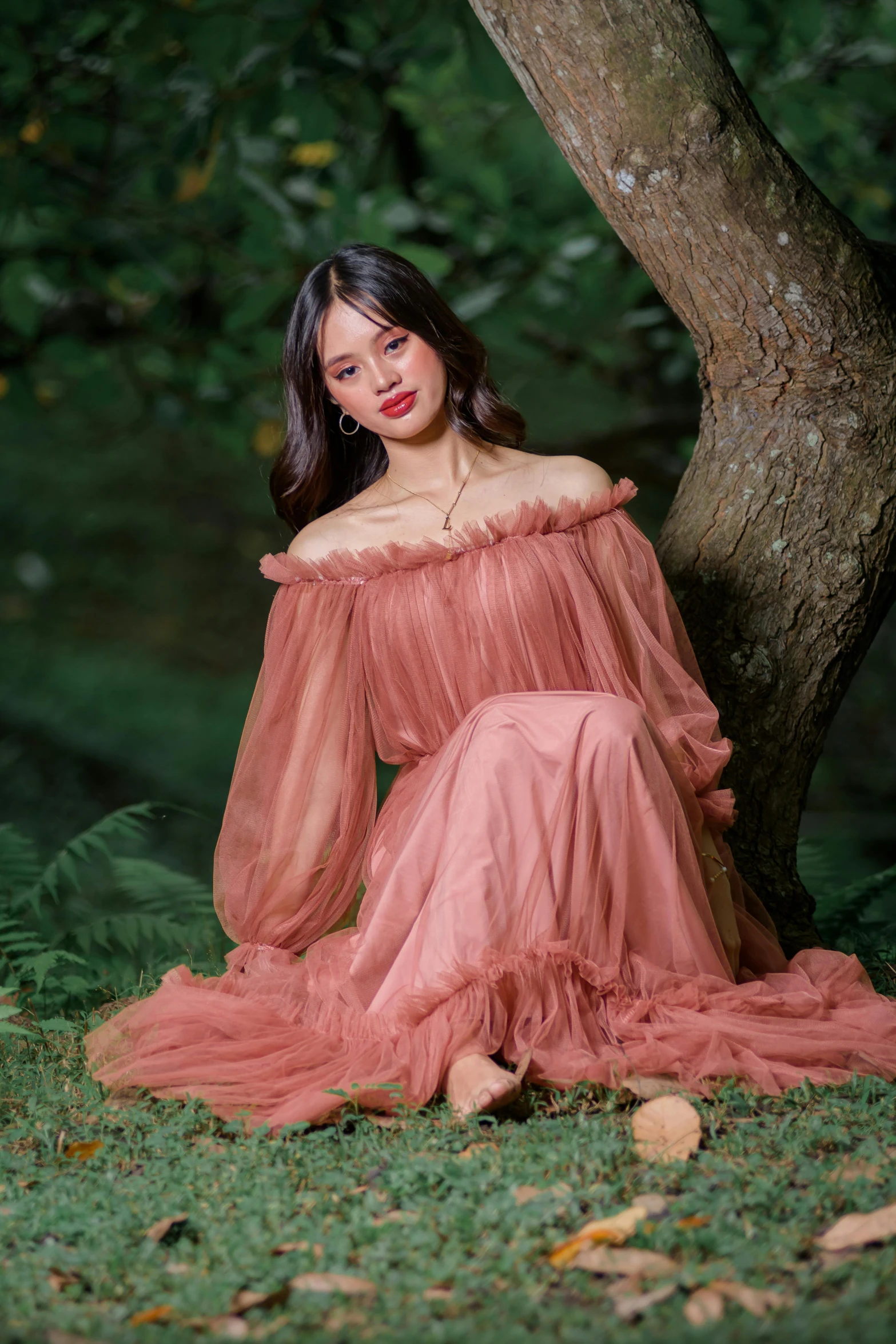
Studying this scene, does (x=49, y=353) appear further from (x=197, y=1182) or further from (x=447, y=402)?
(x=197, y=1182)

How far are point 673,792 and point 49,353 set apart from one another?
3.58 meters

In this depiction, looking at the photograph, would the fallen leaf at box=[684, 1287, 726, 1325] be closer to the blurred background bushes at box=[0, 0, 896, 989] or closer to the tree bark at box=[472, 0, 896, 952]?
the tree bark at box=[472, 0, 896, 952]

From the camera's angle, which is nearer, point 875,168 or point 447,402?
point 447,402

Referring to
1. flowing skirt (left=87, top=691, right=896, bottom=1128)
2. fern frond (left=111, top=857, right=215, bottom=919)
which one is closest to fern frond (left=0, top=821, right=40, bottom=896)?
fern frond (left=111, top=857, right=215, bottom=919)

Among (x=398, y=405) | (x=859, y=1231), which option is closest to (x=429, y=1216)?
(x=859, y=1231)

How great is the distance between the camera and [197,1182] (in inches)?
77.9

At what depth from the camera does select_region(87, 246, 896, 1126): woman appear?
7.41ft

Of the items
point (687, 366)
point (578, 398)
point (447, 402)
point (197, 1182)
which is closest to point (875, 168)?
point (687, 366)

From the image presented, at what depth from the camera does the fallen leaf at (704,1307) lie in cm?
149

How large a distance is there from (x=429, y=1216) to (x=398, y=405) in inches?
66.5

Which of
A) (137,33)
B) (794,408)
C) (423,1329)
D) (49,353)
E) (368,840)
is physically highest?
(137,33)

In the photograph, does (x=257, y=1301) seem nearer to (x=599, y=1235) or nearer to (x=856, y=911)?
(x=599, y=1235)

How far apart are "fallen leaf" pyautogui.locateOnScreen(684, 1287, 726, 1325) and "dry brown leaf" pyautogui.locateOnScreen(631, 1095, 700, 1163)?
38 cm

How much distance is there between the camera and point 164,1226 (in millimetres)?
1786
